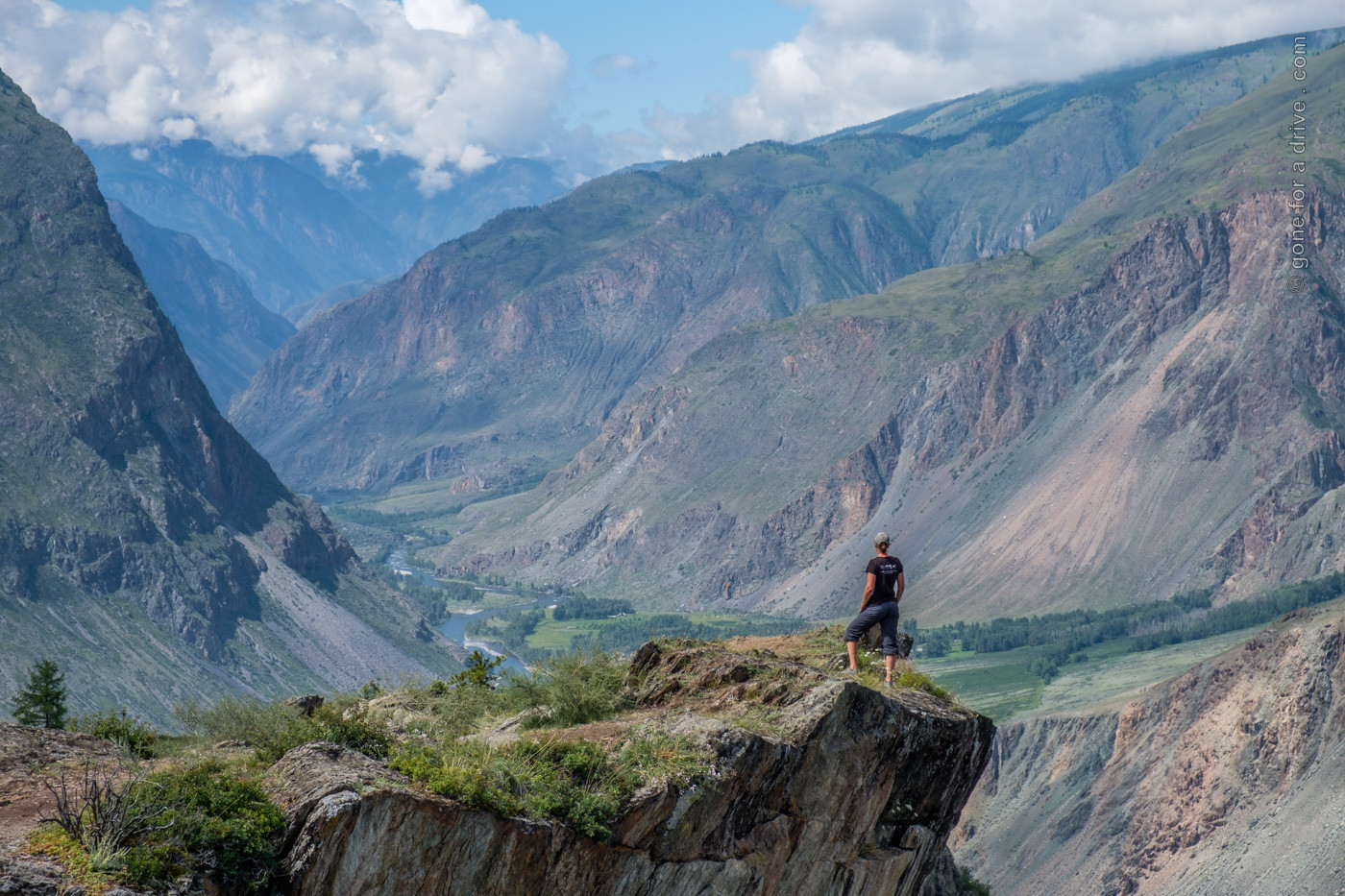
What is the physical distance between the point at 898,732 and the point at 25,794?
16924mm

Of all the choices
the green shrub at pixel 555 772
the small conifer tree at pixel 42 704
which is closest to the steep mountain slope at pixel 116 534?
the small conifer tree at pixel 42 704

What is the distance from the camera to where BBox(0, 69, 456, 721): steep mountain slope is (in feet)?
533

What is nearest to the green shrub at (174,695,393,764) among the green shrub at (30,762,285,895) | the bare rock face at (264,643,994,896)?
the bare rock face at (264,643,994,896)

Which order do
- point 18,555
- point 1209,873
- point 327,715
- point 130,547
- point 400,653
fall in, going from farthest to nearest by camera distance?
point 400,653 → point 130,547 → point 18,555 → point 1209,873 → point 327,715

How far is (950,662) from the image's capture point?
A: 197875 millimetres

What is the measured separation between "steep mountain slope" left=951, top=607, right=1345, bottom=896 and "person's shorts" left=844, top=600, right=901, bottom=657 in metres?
65.5

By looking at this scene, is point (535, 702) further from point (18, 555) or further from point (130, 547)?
point (130, 547)

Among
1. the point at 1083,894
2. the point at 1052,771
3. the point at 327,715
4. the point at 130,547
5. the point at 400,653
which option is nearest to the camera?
the point at 327,715

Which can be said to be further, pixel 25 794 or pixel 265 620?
pixel 265 620

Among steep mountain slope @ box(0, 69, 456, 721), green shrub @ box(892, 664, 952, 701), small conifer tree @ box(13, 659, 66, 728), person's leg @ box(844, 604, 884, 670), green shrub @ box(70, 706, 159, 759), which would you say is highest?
steep mountain slope @ box(0, 69, 456, 721)

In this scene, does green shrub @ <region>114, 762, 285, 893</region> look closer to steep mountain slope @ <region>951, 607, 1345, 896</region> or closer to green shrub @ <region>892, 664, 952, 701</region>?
green shrub @ <region>892, 664, 952, 701</region>

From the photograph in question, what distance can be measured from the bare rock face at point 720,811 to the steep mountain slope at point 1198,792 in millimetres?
65611

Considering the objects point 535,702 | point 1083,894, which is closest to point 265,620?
point 1083,894

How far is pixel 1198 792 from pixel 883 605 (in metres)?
86.8
